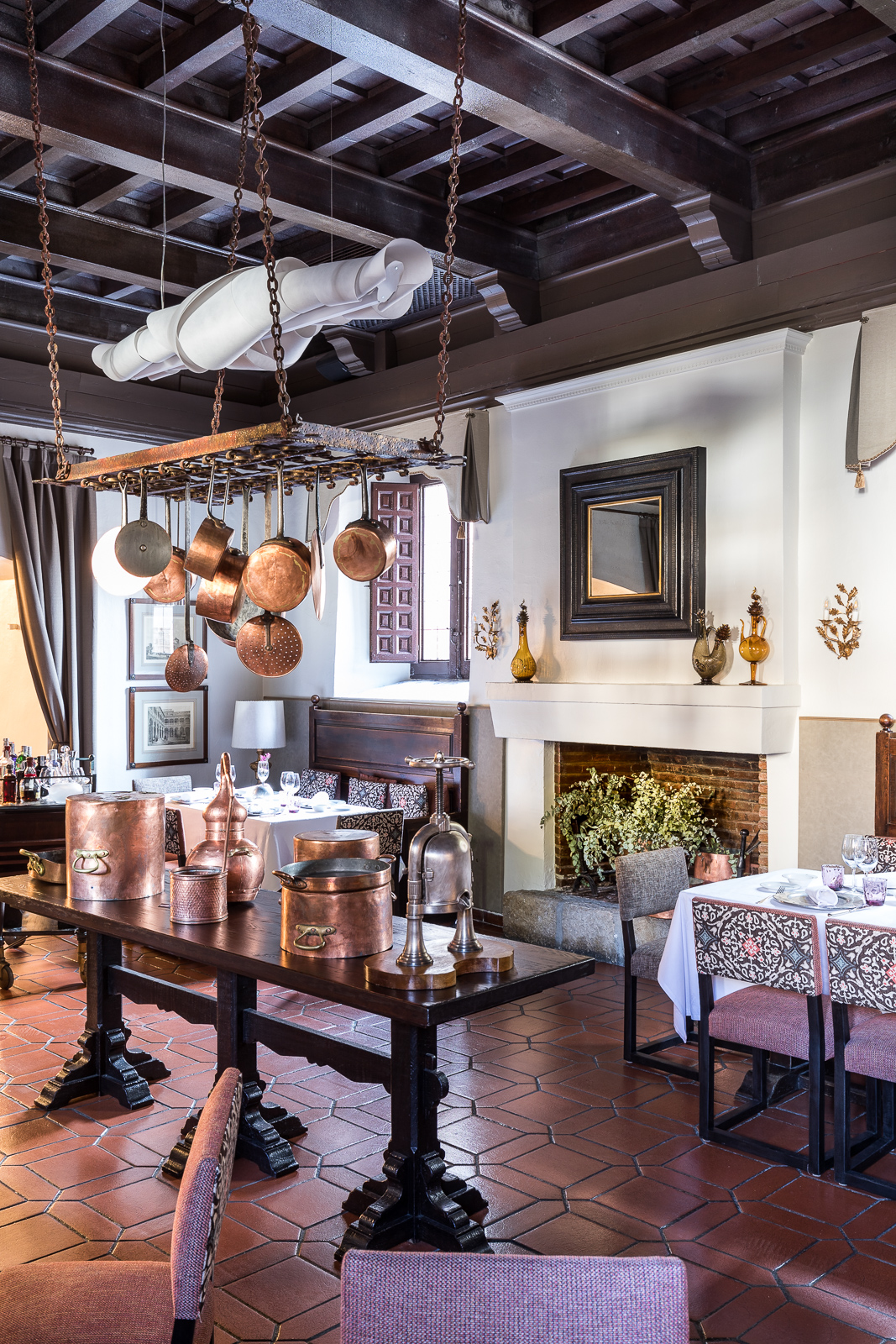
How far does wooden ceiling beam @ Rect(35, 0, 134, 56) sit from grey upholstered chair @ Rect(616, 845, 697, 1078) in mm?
3717

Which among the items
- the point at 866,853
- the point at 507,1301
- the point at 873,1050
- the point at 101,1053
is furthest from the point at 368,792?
the point at 507,1301

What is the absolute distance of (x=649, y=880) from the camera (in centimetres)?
479

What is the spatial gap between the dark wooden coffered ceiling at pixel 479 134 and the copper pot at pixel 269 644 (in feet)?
6.41

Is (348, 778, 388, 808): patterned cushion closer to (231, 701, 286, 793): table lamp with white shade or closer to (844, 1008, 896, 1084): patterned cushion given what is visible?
(231, 701, 286, 793): table lamp with white shade

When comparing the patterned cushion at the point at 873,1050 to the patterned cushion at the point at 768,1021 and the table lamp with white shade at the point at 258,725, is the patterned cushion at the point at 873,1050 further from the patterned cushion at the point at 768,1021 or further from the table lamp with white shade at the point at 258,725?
the table lamp with white shade at the point at 258,725

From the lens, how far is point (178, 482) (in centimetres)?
400

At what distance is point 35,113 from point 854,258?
3.57 metres

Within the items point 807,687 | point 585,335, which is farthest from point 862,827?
point 585,335

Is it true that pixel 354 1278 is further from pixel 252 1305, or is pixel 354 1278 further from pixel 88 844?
pixel 88 844

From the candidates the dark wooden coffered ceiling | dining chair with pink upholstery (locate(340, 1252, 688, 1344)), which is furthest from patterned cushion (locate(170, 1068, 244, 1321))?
the dark wooden coffered ceiling

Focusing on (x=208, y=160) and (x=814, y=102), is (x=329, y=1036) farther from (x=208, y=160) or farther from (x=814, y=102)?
(x=814, y=102)

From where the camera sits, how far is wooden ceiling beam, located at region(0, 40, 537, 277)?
4301mm

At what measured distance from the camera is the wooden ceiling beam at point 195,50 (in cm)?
409

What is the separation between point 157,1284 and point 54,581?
6.45 metres
